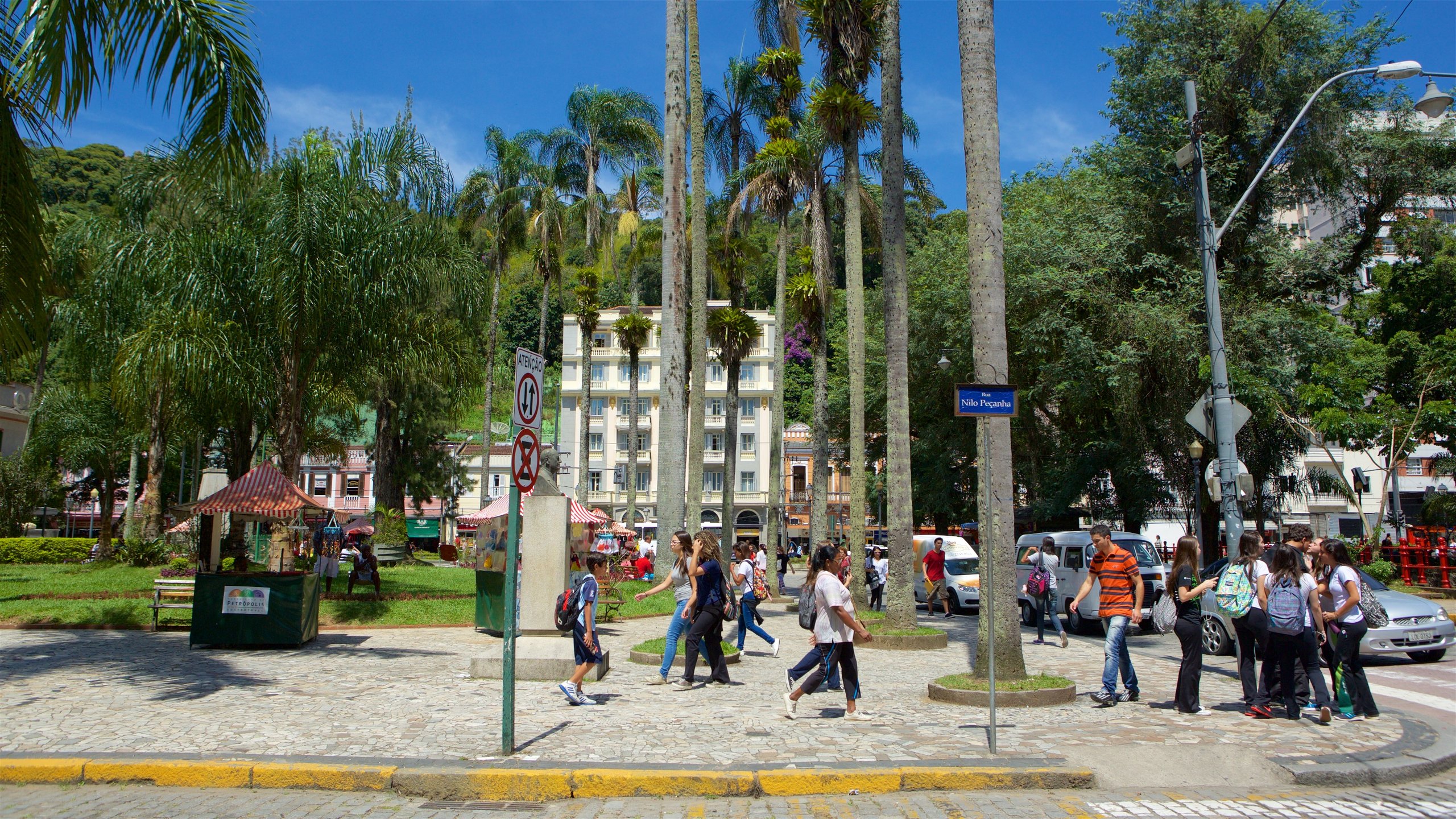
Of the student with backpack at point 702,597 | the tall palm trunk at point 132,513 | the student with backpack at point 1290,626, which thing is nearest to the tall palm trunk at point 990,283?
the student with backpack at point 1290,626

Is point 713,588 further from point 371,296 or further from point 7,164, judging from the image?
point 371,296

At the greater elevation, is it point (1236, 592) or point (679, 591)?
point (1236, 592)

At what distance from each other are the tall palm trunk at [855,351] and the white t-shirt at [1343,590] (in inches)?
377

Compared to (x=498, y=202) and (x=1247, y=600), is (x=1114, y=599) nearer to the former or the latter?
(x=1247, y=600)

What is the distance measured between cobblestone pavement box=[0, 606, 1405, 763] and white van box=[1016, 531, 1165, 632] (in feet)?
20.0

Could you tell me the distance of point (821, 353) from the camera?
27344mm

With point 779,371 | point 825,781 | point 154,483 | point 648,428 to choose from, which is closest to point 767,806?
point 825,781

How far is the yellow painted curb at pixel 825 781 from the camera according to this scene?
6602 mm

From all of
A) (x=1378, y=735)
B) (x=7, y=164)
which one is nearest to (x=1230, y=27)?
(x=1378, y=735)

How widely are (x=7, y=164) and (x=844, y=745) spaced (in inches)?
372

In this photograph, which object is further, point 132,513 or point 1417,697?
point 132,513

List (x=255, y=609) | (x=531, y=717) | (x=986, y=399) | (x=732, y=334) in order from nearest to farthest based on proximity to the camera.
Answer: (x=986, y=399) → (x=531, y=717) → (x=255, y=609) → (x=732, y=334)

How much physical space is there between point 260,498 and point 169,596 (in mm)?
2208

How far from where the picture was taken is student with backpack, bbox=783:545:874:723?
8805 millimetres
